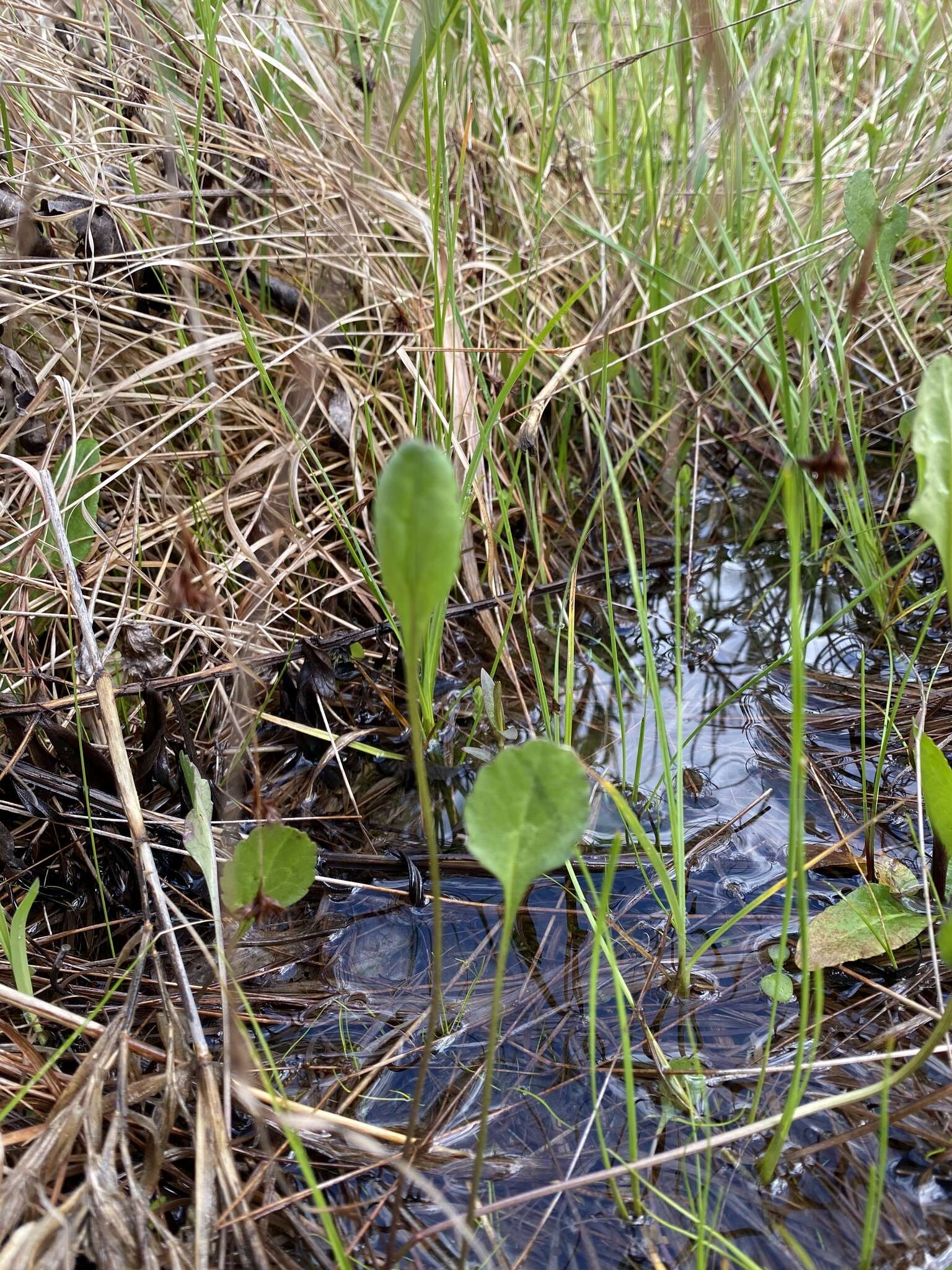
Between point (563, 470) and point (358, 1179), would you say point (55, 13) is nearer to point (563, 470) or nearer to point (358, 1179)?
point (563, 470)

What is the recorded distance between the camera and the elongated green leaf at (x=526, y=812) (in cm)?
74

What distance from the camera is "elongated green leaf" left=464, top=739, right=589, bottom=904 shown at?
2.42ft

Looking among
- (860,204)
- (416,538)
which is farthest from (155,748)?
(860,204)

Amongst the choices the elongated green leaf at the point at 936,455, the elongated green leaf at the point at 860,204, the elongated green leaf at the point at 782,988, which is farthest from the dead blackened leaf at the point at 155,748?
the elongated green leaf at the point at 860,204

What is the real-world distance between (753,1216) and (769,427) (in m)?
1.54

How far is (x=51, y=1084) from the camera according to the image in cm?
97

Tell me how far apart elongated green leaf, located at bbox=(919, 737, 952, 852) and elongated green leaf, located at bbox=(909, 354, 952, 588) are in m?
Answer: 0.26

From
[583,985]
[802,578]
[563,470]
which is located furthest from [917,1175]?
[563,470]

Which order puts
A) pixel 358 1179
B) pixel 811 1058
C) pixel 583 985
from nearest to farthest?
pixel 811 1058 → pixel 358 1179 → pixel 583 985

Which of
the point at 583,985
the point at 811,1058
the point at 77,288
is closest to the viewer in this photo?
the point at 811,1058

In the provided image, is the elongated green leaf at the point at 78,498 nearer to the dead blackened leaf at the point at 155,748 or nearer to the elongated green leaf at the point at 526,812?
the dead blackened leaf at the point at 155,748

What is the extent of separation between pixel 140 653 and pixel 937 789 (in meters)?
1.11

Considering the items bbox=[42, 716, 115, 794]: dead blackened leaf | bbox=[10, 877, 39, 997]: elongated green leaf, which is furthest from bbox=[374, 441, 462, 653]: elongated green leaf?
bbox=[42, 716, 115, 794]: dead blackened leaf

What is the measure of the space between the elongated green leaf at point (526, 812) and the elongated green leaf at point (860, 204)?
111cm
